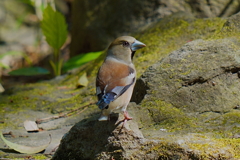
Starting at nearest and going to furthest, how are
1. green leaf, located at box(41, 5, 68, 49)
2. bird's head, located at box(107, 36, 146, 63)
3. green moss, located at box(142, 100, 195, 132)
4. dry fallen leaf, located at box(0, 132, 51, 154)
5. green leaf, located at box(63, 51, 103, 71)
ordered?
green moss, located at box(142, 100, 195, 132), dry fallen leaf, located at box(0, 132, 51, 154), bird's head, located at box(107, 36, 146, 63), green leaf, located at box(63, 51, 103, 71), green leaf, located at box(41, 5, 68, 49)

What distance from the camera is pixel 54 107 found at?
4863mm

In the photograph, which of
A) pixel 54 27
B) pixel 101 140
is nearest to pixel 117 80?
pixel 101 140

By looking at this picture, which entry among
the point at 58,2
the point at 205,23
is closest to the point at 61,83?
the point at 205,23

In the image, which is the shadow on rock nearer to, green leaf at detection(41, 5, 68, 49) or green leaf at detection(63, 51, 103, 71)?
green leaf at detection(63, 51, 103, 71)

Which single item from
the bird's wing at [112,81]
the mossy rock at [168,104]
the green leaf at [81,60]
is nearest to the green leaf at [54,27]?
the green leaf at [81,60]

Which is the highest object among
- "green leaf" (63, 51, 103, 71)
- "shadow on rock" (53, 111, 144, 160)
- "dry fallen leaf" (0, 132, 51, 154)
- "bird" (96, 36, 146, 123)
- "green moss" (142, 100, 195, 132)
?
"bird" (96, 36, 146, 123)

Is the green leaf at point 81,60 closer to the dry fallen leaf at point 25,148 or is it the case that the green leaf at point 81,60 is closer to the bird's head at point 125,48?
the bird's head at point 125,48

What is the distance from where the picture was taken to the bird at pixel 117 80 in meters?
3.02

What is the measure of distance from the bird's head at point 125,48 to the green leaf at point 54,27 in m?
2.73

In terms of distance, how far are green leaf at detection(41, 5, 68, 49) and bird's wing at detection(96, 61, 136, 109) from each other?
10.0 ft

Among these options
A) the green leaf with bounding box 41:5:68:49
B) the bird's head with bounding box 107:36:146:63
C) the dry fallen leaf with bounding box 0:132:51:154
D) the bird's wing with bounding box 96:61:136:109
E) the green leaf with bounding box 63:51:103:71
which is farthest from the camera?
the green leaf with bounding box 41:5:68:49

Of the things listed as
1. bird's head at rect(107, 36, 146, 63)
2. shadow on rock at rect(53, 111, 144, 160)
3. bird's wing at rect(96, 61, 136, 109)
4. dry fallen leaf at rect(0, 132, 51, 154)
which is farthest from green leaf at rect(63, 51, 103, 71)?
shadow on rock at rect(53, 111, 144, 160)

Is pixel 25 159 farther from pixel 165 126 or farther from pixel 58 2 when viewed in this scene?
pixel 58 2

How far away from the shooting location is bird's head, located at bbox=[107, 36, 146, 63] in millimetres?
4066
